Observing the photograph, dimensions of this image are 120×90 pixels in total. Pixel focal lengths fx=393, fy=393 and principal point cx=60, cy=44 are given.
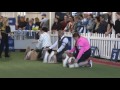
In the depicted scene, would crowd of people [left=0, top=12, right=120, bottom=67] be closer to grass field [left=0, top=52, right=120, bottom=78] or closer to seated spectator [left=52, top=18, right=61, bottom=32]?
seated spectator [left=52, top=18, right=61, bottom=32]

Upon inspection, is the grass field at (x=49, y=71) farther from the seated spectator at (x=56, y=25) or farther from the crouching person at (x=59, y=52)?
the seated spectator at (x=56, y=25)

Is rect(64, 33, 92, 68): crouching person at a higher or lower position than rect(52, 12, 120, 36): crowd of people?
lower

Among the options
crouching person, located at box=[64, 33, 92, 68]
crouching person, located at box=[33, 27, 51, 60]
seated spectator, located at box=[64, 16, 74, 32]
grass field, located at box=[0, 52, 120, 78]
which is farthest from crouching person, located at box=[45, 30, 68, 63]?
seated spectator, located at box=[64, 16, 74, 32]

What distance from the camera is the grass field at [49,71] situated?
12180mm

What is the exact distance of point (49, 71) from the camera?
13.1 meters

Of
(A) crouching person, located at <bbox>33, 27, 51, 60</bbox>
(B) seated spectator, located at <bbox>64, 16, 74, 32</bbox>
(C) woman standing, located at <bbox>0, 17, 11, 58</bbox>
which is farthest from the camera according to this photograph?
(B) seated spectator, located at <bbox>64, 16, 74, 32</bbox>

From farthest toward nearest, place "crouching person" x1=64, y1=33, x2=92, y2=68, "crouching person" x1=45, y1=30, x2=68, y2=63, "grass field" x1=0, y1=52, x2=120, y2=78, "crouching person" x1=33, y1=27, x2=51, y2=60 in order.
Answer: "crouching person" x1=33, y1=27, x2=51, y2=60 < "crouching person" x1=45, y1=30, x2=68, y2=63 < "crouching person" x1=64, y1=33, x2=92, y2=68 < "grass field" x1=0, y1=52, x2=120, y2=78

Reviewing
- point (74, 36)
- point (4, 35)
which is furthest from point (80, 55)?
point (4, 35)

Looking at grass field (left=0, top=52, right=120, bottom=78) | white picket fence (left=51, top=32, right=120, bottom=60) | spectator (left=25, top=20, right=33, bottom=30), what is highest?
spectator (left=25, top=20, right=33, bottom=30)

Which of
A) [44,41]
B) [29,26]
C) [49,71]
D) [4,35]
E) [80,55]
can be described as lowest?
[49,71]

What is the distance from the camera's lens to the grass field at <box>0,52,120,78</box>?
40.0 ft

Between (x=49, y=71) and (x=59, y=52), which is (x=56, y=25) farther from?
(x=49, y=71)
